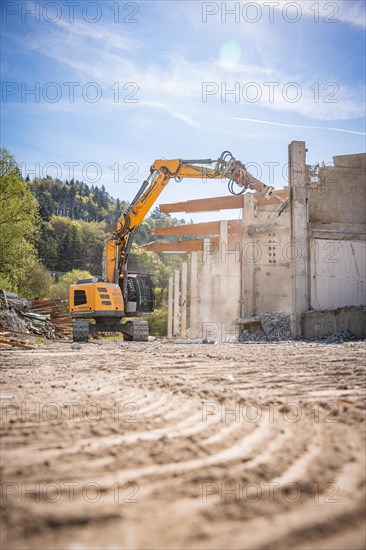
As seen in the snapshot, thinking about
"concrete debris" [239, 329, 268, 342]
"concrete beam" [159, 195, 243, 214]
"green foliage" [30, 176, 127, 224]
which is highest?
"green foliage" [30, 176, 127, 224]

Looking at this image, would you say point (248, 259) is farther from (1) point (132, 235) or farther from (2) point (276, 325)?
(1) point (132, 235)

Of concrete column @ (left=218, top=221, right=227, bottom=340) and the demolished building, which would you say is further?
concrete column @ (left=218, top=221, right=227, bottom=340)

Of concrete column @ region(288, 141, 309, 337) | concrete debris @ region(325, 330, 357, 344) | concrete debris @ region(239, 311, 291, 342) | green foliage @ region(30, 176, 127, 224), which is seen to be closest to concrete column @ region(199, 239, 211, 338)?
concrete debris @ region(239, 311, 291, 342)

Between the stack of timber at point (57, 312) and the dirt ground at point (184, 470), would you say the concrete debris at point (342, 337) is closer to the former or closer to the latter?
the dirt ground at point (184, 470)

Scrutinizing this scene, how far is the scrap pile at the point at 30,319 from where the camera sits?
1341 centimetres

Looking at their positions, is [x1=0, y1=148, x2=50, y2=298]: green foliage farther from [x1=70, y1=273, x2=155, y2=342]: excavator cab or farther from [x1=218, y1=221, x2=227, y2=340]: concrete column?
[x1=70, y1=273, x2=155, y2=342]: excavator cab

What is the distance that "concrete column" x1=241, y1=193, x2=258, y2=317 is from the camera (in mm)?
17578

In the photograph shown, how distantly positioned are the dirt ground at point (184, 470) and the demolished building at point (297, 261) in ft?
36.9

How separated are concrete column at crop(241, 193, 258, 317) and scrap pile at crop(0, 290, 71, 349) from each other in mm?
7819

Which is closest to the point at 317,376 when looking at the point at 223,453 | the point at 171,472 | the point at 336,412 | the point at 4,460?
the point at 336,412

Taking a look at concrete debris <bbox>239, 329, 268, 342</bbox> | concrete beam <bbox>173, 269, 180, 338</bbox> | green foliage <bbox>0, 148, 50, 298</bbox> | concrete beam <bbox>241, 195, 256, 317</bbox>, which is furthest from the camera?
green foliage <bbox>0, 148, 50, 298</bbox>

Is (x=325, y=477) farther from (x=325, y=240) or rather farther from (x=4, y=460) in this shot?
(x=325, y=240)

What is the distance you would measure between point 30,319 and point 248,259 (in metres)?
9.11

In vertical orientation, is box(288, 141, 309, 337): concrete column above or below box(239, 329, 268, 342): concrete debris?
above
